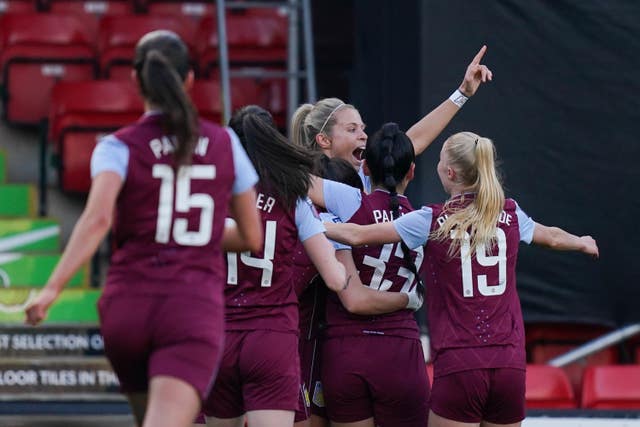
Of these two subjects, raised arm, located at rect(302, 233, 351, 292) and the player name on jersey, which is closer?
raised arm, located at rect(302, 233, 351, 292)

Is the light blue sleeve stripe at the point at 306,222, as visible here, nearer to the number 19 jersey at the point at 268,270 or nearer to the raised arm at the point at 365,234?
the number 19 jersey at the point at 268,270

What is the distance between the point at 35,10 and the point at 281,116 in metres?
2.87

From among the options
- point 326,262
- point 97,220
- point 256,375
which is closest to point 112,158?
point 97,220

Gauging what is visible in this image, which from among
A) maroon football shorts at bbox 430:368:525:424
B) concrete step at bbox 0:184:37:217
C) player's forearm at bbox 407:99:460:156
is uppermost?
player's forearm at bbox 407:99:460:156

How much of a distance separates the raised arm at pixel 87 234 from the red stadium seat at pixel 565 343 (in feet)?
14.8

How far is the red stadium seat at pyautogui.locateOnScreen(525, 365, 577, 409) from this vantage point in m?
7.39

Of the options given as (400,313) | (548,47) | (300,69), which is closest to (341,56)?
(300,69)

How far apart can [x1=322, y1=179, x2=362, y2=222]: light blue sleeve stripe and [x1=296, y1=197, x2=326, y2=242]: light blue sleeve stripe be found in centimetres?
46

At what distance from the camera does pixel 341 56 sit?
10.4 m

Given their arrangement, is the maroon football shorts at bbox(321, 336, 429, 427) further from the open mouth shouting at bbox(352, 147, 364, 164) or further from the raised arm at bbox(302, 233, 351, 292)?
the open mouth shouting at bbox(352, 147, 364, 164)

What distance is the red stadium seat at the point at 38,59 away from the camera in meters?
10.3

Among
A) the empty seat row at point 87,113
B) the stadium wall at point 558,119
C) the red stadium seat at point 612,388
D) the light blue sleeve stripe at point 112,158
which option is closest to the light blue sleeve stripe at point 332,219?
the light blue sleeve stripe at point 112,158

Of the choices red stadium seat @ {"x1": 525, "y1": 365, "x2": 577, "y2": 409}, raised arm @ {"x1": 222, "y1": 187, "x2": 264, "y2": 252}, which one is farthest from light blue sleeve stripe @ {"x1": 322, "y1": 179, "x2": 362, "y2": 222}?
red stadium seat @ {"x1": 525, "y1": 365, "x2": 577, "y2": 409}

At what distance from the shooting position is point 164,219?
12.4 ft
